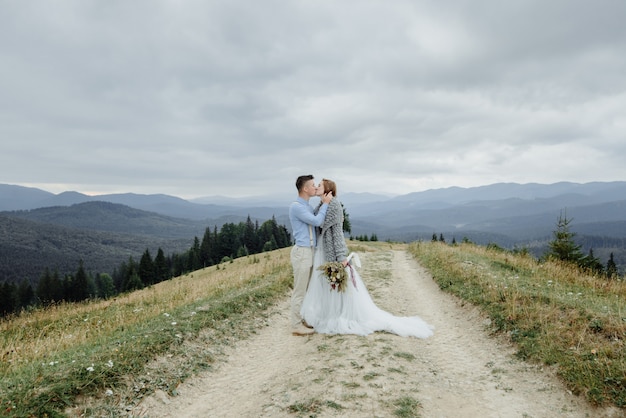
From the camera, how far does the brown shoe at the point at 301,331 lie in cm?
897

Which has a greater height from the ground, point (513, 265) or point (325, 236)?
point (325, 236)

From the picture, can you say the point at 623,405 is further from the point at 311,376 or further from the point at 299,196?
the point at 299,196

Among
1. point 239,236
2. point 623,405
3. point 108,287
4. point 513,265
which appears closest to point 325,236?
point 623,405

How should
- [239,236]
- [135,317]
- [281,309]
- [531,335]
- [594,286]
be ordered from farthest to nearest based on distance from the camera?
[239,236] < [594,286] < [281,309] < [135,317] < [531,335]

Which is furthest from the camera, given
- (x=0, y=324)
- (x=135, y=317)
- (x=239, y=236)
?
(x=239, y=236)

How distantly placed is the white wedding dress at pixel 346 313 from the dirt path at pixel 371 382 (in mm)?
290

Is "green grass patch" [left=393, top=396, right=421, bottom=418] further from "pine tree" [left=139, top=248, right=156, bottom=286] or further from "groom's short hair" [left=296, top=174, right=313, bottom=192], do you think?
"pine tree" [left=139, top=248, right=156, bottom=286]

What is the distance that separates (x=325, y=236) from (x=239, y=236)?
8090 centimetres

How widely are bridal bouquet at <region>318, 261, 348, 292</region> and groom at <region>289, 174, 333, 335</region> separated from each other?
51 centimetres

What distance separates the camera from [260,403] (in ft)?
19.0

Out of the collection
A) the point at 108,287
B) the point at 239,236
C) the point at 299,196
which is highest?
the point at 299,196

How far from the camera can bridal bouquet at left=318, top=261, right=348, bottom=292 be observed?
28.6ft

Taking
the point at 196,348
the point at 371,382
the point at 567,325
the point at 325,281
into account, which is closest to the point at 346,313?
the point at 325,281

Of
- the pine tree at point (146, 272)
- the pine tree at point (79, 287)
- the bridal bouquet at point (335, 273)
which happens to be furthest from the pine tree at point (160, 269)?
the bridal bouquet at point (335, 273)
